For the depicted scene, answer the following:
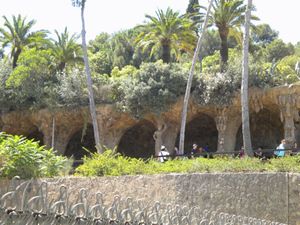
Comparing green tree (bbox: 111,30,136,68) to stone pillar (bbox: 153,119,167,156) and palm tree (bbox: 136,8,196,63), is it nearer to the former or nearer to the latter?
palm tree (bbox: 136,8,196,63)

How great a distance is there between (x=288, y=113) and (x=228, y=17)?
6478mm

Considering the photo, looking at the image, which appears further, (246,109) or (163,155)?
(246,109)

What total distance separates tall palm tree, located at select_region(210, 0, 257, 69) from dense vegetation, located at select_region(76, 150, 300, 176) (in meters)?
15.1

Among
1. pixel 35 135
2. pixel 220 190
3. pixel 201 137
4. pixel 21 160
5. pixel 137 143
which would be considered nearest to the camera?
pixel 21 160

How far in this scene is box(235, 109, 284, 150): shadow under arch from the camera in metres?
36.0

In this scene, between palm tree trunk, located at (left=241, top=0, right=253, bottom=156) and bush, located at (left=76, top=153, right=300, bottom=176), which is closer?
bush, located at (left=76, top=153, right=300, bottom=176)

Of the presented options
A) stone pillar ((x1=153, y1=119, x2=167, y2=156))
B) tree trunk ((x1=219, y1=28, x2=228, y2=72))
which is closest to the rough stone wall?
stone pillar ((x1=153, y1=119, x2=167, y2=156))

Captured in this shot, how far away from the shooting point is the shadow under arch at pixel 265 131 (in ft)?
118

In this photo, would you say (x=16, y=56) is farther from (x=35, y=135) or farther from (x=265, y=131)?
(x=265, y=131)

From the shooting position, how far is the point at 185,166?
56.7 ft

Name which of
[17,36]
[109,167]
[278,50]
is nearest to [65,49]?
[17,36]

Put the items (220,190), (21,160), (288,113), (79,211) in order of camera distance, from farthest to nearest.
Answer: (288,113) < (220,190) < (21,160) < (79,211)

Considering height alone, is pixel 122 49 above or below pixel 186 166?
above

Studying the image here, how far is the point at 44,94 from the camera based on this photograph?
33.9 metres
